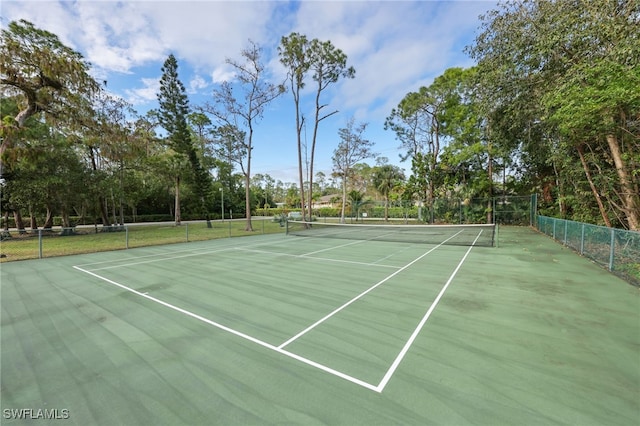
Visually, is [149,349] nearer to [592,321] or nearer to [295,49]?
[592,321]

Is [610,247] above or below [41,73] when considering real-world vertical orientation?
below

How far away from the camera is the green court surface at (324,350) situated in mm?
2230

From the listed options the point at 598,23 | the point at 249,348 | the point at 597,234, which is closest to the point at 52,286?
the point at 249,348

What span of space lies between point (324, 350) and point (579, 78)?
11115 mm

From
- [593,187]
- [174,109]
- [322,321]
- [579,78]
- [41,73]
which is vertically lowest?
[322,321]

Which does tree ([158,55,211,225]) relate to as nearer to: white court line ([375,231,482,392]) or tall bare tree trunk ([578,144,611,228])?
white court line ([375,231,482,392])

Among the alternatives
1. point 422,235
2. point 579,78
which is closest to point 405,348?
point 579,78

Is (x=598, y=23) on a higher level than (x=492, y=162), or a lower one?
higher

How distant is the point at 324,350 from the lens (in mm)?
3164

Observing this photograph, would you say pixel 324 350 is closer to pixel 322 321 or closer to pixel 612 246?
pixel 322 321

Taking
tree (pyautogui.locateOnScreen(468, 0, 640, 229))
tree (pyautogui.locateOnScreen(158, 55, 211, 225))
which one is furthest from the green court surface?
tree (pyautogui.locateOnScreen(158, 55, 211, 225))

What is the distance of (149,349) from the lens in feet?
10.6

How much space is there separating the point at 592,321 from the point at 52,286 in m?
11.1

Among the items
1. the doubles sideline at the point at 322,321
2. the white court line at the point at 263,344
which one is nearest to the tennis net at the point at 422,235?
the doubles sideline at the point at 322,321
